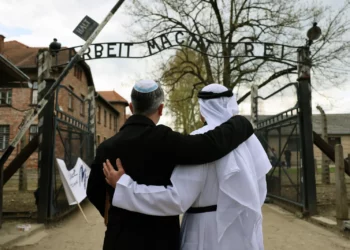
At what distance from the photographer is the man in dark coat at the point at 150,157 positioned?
6.51ft

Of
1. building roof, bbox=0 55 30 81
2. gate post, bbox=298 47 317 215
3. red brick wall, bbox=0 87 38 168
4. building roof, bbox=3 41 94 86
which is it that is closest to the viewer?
building roof, bbox=0 55 30 81

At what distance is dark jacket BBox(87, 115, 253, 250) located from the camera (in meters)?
1.98

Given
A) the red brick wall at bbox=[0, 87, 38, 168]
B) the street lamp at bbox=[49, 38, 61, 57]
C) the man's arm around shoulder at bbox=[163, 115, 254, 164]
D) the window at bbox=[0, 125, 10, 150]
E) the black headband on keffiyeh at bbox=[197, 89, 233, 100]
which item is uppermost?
the red brick wall at bbox=[0, 87, 38, 168]

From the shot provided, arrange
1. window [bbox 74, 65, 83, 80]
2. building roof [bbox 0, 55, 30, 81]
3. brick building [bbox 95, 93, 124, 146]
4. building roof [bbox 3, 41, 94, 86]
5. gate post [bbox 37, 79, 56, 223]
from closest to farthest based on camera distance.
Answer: building roof [bbox 0, 55, 30, 81] < gate post [bbox 37, 79, 56, 223] < building roof [bbox 3, 41, 94, 86] < window [bbox 74, 65, 83, 80] < brick building [bbox 95, 93, 124, 146]

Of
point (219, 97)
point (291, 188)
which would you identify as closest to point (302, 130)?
point (291, 188)

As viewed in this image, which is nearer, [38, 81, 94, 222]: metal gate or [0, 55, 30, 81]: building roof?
[0, 55, 30, 81]: building roof

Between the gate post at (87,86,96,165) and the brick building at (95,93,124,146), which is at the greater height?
the brick building at (95,93,124,146)

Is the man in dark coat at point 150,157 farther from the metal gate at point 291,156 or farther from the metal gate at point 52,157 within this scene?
the metal gate at point 291,156

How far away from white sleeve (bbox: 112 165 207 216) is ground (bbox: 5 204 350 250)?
166 inches

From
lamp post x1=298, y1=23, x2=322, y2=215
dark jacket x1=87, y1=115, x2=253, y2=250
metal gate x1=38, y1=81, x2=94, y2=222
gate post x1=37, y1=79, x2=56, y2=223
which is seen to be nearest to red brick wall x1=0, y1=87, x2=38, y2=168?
metal gate x1=38, y1=81, x2=94, y2=222

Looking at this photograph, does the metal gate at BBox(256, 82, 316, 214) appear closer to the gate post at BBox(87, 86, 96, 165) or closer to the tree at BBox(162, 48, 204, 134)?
the gate post at BBox(87, 86, 96, 165)

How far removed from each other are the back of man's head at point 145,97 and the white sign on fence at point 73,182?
17.7 feet

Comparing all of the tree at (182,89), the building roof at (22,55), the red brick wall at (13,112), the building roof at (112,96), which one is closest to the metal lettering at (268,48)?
the tree at (182,89)

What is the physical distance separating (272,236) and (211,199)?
4.87 meters
